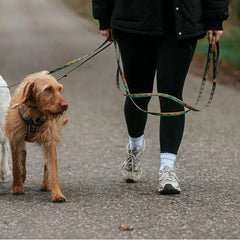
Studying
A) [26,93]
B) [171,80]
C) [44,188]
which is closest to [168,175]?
→ [171,80]

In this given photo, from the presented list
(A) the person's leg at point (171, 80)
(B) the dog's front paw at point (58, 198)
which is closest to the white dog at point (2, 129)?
(B) the dog's front paw at point (58, 198)

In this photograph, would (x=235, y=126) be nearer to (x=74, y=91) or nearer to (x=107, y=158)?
(x=107, y=158)

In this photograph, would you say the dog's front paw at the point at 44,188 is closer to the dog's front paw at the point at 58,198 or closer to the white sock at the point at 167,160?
the dog's front paw at the point at 58,198

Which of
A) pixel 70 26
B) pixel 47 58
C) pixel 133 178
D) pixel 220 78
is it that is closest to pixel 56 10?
pixel 70 26

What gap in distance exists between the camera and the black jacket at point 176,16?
509 centimetres

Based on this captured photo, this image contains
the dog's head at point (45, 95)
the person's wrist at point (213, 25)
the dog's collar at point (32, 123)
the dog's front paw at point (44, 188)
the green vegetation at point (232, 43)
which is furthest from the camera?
the green vegetation at point (232, 43)

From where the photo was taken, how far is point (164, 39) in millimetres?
5219

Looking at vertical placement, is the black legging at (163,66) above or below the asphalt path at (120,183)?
above

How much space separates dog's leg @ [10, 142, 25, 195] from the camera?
5.24 metres

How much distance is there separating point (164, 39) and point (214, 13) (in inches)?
17.0

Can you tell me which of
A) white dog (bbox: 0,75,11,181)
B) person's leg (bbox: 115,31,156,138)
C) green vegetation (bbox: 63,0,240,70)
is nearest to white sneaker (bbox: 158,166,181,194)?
person's leg (bbox: 115,31,156,138)

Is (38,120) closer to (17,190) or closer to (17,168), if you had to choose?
(17,168)

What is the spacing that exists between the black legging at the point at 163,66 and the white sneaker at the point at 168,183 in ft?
0.59

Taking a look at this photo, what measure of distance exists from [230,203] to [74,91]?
28.6 feet
